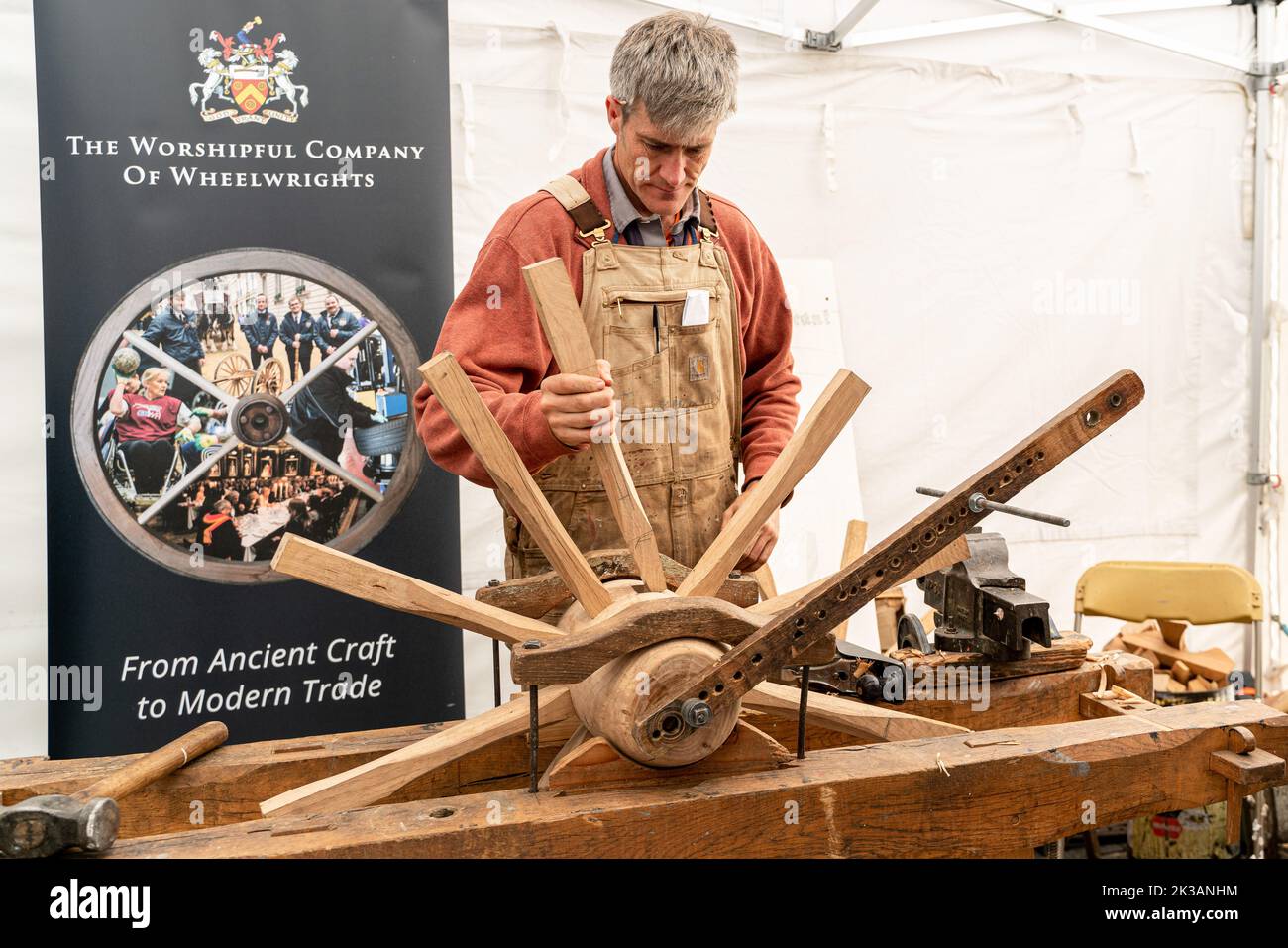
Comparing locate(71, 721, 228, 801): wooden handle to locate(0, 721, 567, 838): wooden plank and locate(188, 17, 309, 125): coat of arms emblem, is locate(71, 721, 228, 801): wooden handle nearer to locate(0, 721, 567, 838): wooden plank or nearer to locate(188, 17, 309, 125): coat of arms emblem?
locate(0, 721, 567, 838): wooden plank

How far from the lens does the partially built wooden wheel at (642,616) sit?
1.49 meters

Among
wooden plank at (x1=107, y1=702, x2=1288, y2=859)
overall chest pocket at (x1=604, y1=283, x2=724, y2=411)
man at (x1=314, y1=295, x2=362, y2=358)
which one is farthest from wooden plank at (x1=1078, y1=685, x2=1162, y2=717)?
man at (x1=314, y1=295, x2=362, y2=358)

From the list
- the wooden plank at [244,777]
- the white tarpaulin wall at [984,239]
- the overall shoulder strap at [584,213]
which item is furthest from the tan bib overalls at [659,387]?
the white tarpaulin wall at [984,239]

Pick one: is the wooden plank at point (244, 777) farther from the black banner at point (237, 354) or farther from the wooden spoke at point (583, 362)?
the black banner at point (237, 354)

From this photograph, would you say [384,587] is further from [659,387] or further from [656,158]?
[656,158]

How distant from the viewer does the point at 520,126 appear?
3.65 m

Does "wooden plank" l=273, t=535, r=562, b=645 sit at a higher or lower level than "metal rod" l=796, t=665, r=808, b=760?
higher

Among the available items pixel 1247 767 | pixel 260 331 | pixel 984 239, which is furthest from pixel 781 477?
pixel 984 239

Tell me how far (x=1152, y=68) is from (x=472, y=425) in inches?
160

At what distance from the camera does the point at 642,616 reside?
1519mm

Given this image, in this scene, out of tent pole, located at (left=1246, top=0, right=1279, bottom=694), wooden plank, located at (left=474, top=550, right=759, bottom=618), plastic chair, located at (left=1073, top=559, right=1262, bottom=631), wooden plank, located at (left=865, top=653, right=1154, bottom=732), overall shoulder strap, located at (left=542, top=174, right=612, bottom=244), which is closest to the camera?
wooden plank, located at (left=474, top=550, right=759, bottom=618)

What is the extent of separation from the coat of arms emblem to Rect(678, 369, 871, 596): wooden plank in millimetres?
1903

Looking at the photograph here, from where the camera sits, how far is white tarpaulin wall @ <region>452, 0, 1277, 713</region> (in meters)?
3.69
